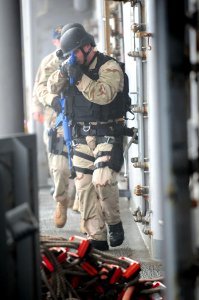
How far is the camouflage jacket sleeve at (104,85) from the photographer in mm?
5215

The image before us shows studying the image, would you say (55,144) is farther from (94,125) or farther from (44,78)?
(94,125)

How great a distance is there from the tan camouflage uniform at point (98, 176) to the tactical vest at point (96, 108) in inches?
2.0

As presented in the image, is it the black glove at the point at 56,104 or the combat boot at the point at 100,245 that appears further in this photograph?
the black glove at the point at 56,104

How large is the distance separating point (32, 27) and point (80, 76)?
4.34 meters

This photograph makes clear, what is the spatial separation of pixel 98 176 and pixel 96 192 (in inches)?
9.5

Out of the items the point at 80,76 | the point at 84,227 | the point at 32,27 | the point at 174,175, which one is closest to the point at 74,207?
the point at 84,227

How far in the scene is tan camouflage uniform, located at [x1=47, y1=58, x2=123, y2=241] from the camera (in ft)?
17.2

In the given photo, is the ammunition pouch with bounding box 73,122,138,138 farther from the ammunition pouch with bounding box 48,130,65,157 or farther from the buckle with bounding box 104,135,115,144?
the ammunition pouch with bounding box 48,130,65,157

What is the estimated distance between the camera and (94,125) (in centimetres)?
546

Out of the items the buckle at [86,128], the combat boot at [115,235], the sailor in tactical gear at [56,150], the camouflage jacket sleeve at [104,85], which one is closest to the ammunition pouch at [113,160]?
the buckle at [86,128]

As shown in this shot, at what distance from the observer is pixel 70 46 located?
5398 millimetres

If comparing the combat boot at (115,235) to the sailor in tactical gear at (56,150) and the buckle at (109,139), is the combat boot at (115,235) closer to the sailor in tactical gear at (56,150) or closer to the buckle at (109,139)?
the buckle at (109,139)

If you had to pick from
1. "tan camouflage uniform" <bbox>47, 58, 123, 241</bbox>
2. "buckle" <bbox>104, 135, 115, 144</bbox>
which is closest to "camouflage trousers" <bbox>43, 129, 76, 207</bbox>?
"tan camouflage uniform" <bbox>47, 58, 123, 241</bbox>

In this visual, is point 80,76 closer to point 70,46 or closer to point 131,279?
point 70,46
